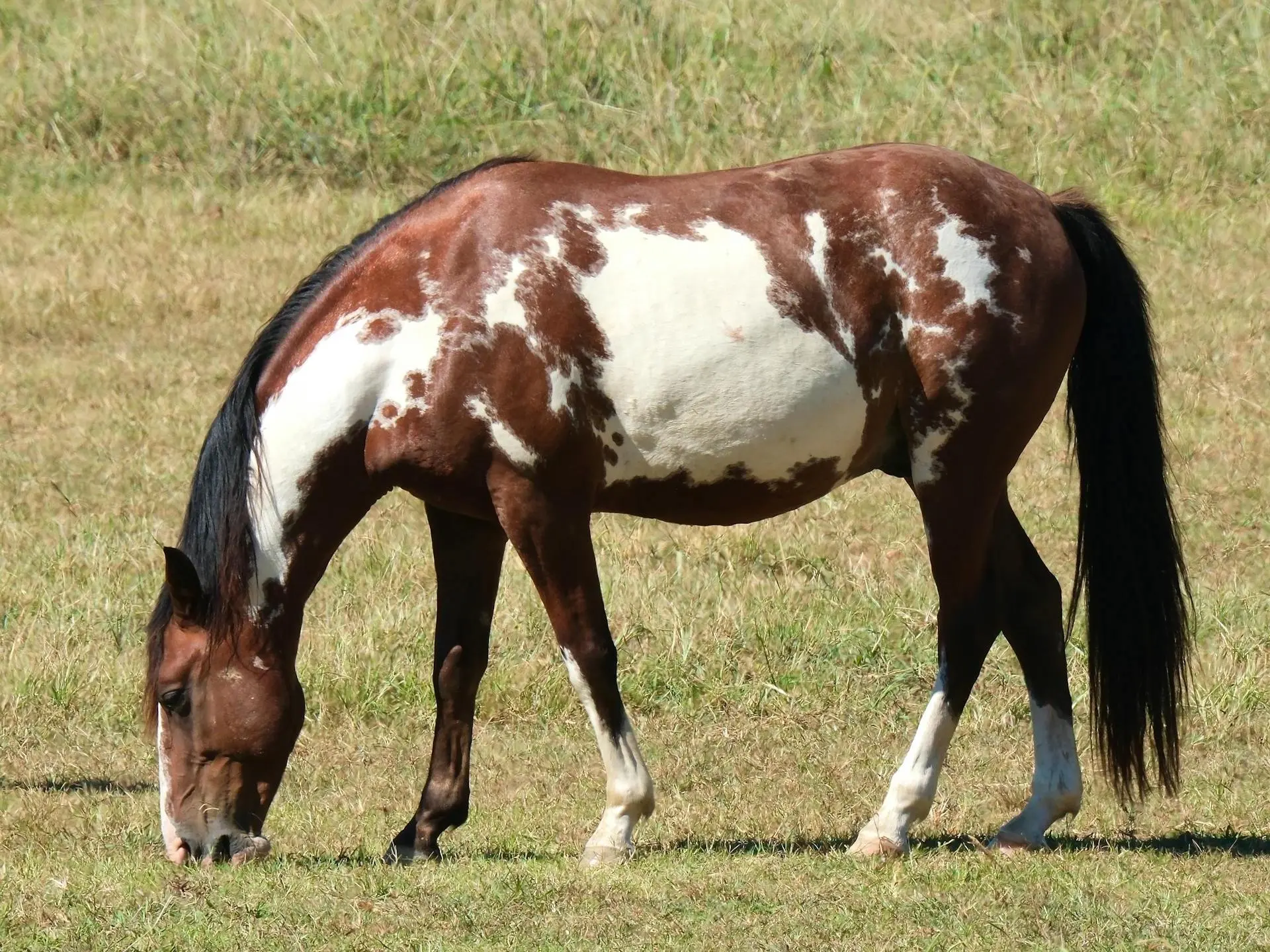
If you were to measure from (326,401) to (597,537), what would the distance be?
3521mm

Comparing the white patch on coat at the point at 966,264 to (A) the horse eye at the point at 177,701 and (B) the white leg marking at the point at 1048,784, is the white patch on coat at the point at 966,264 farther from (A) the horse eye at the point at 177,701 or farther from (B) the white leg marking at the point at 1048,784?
(A) the horse eye at the point at 177,701

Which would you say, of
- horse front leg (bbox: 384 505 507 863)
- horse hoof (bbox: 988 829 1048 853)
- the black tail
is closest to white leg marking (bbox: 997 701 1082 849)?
horse hoof (bbox: 988 829 1048 853)

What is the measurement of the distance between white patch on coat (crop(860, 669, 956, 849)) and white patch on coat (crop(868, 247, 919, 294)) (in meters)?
1.12

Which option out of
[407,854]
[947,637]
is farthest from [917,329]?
[407,854]

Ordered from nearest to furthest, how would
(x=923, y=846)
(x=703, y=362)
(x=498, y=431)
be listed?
(x=498, y=431), (x=703, y=362), (x=923, y=846)

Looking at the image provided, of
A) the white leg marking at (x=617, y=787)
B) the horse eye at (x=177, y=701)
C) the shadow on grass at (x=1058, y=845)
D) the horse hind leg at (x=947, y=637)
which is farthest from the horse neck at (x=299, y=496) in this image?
the horse hind leg at (x=947, y=637)

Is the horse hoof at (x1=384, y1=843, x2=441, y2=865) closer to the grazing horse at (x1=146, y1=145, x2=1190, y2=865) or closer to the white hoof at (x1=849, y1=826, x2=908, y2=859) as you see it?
the grazing horse at (x1=146, y1=145, x2=1190, y2=865)

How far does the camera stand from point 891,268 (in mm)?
5254

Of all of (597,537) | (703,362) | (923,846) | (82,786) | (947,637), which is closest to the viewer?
(703,362)

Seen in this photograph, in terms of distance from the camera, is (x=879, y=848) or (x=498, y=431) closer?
(x=498, y=431)

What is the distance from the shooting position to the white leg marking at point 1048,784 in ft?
17.7

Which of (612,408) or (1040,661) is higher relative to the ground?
(612,408)

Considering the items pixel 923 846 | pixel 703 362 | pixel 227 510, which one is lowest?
pixel 923 846

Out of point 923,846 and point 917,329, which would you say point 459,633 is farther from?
point 917,329
